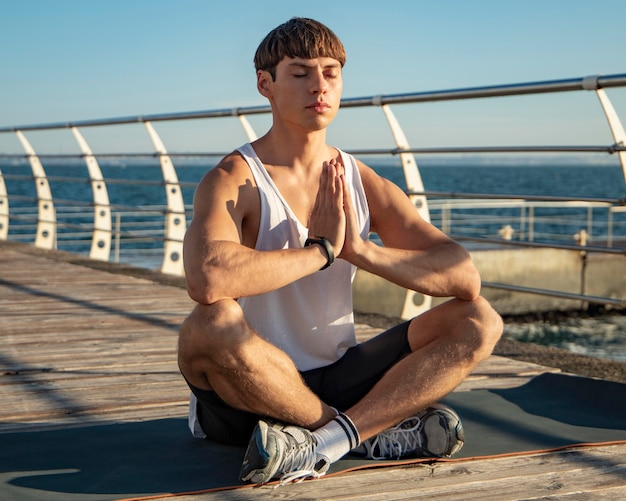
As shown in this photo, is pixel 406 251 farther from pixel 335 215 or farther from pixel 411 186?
pixel 411 186

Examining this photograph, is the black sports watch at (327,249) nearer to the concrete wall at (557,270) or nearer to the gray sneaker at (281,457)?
the gray sneaker at (281,457)

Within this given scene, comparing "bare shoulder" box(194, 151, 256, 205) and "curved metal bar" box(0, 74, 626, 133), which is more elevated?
"curved metal bar" box(0, 74, 626, 133)

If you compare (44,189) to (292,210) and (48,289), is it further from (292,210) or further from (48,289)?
(292,210)

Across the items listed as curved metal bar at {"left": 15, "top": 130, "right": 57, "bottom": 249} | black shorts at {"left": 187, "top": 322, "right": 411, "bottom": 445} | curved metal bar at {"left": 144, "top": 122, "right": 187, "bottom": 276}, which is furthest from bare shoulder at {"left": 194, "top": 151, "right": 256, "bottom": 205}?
curved metal bar at {"left": 15, "top": 130, "right": 57, "bottom": 249}

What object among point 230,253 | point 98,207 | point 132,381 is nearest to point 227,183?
point 230,253

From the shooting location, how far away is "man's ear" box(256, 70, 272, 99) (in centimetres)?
201

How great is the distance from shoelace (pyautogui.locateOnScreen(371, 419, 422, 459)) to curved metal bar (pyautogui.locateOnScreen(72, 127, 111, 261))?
14.7 feet

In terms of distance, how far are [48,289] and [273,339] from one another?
9.98ft

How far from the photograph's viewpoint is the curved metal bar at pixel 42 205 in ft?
23.2

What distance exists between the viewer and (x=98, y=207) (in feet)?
20.4

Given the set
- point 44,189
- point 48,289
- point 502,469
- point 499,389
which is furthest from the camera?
point 44,189

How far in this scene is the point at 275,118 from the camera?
2025 mm

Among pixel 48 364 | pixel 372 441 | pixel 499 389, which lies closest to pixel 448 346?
pixel 372 441

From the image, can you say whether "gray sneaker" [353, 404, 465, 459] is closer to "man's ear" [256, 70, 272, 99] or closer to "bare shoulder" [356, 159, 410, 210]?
"bare shoulder" [356, 159, 410, 210]
